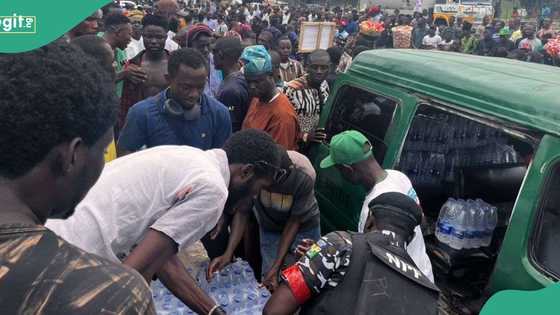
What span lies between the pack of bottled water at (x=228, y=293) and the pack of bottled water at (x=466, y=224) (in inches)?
42.5

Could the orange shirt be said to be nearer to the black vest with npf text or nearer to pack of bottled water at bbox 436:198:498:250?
pack of bottled water at bbox 436:198:498:250

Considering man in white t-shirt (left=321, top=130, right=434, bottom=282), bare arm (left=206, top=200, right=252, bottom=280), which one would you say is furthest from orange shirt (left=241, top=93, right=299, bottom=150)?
man in white t-shirt (left=321, top=130, right=434, bottom=282)

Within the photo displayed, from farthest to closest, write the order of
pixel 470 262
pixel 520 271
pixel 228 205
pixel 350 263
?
pixel 470 262 < pixel 228 205 < pixel 520 271 < pixel 350 263

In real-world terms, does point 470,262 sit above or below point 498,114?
below

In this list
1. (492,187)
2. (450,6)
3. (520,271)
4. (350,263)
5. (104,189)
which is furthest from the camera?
(450,6)

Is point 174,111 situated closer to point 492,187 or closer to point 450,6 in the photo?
point 492,187

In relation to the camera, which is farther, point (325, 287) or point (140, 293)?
point (325, 287)

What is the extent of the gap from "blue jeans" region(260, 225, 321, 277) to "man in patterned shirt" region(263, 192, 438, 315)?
125cm

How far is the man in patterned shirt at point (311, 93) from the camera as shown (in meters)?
4.34

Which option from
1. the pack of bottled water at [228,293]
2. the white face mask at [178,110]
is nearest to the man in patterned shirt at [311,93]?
the white face mask at [178,110]

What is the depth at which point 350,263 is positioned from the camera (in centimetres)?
167

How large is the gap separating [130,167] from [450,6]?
65.1 ft

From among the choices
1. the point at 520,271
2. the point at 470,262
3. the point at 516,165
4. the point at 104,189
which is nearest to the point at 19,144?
the point at 104,189

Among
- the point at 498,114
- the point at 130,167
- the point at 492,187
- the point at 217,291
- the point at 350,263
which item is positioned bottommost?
the point at 217,291
